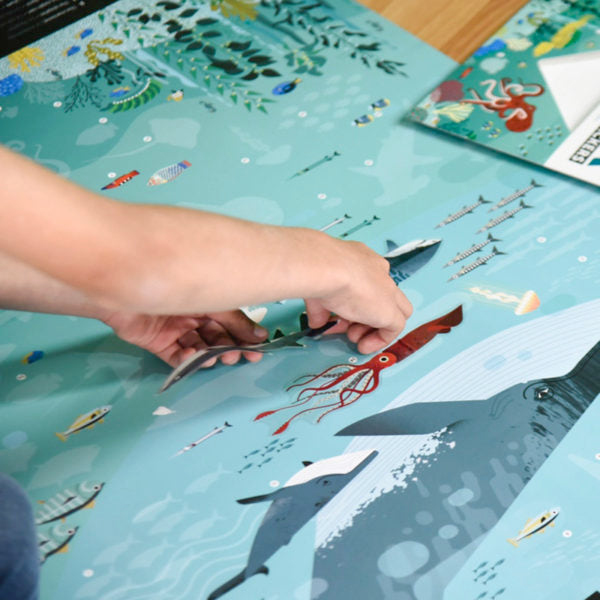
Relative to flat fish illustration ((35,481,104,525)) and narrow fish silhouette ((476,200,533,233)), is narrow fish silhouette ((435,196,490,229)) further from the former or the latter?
flat fish illustration ((35,481,104,525))

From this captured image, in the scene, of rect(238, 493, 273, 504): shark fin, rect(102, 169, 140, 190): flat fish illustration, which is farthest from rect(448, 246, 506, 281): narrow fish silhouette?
rect(102, 169, 140, 190): flat fish illustration

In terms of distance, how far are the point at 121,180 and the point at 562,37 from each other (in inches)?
26.4

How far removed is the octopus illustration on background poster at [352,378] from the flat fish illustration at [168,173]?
362mm

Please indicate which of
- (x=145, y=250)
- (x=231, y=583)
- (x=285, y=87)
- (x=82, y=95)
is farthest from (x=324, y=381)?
(x=82, y=95)

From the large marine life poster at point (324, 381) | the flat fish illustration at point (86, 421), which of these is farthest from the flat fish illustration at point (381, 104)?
the flat fish illustration at point (86, 421)

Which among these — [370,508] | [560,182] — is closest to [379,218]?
[560,182]

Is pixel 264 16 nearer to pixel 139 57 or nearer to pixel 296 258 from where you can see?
pixel 139 57

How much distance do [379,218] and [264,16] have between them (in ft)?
1.49

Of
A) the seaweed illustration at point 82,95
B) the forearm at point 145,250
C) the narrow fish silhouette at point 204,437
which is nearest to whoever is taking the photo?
the forearm at point 145,250

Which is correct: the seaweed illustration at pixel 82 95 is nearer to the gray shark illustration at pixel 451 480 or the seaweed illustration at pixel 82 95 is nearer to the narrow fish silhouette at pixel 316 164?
the narrow fish silhouette at pixel 316 164

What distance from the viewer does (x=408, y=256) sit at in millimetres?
936

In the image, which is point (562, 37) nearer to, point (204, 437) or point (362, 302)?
point (362, 302)

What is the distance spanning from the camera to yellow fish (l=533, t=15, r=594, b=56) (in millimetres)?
1117

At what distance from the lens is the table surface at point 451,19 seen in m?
1.15
